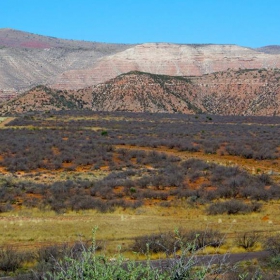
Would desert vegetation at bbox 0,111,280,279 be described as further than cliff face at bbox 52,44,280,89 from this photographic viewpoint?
No

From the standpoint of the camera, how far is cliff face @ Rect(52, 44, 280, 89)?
15450cm

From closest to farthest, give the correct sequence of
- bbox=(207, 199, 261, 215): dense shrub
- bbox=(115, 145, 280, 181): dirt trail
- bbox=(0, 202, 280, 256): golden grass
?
bbox=(0, 202, 280, 256): golden grass
bbox=(207, 199, 261, 215): dense shrub
bbox=(115, 145, 280, 181): dirt trail

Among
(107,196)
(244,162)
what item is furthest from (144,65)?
(107,196)

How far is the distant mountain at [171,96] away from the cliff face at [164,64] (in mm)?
15265

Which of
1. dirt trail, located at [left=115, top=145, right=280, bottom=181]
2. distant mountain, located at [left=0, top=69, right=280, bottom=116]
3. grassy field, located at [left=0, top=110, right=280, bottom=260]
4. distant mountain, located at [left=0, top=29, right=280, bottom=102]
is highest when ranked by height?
distant mountain, located at [left=0, top=29, right=280, bottom=102]

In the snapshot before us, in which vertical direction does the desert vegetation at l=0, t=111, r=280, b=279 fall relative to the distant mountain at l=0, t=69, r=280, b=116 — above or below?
below

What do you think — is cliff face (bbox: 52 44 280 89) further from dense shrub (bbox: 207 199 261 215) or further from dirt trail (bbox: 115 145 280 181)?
dense shrub (bbox: 207 199 261 215)

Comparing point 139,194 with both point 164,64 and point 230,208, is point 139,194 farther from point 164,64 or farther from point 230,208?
point 164,64

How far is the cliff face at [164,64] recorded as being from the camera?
154 metres

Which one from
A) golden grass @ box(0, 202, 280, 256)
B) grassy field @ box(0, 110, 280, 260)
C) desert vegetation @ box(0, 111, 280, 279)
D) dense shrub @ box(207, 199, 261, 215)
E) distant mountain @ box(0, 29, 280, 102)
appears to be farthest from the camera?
distant mountain @ box(0, 29, 280, 102)

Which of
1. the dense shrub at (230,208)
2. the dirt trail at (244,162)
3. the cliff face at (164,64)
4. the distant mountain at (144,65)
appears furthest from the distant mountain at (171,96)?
the dense shrub at (230,208)

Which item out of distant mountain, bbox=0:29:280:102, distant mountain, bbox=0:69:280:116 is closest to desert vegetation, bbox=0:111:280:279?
distant mountain, bbox=0:69:280:116

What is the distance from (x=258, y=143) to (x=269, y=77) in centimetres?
8253

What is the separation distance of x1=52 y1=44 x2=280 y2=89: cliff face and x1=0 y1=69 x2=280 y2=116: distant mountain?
1527 cm
